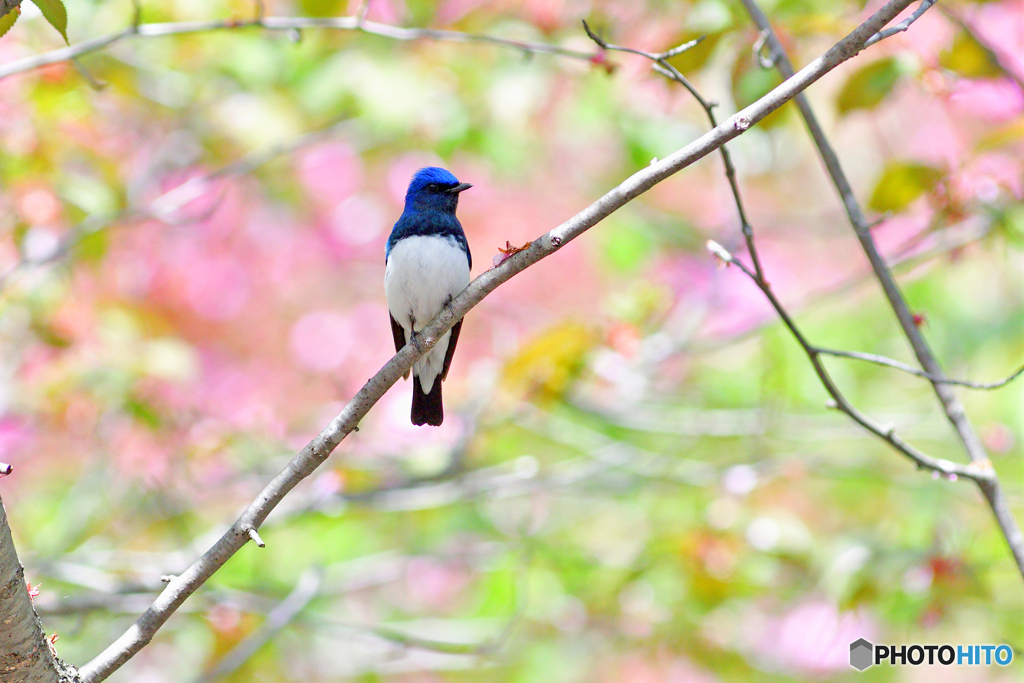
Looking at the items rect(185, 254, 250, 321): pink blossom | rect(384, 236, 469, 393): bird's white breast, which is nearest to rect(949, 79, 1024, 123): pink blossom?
rect(384, 236, 469, 393): bird's white breast

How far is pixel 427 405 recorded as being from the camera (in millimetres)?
3645

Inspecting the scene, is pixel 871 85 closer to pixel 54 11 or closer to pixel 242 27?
pixel 242 27

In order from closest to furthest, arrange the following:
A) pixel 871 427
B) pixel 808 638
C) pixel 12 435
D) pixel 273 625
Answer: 1. pixel 871 427
2. pixel 273 625
3. pixel 12 435
4. pixel 808 638

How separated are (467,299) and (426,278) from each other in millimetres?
1343

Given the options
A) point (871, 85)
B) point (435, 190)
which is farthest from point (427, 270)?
point (871, 85)

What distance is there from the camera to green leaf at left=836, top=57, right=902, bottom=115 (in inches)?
115

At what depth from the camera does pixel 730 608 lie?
4168 millimetres

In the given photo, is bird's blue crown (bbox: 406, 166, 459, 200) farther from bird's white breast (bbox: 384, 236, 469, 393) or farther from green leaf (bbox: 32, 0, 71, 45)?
green leaf (bbox: 32, 0, 71, 45)

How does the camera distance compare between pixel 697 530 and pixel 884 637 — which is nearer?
pixel 697 530

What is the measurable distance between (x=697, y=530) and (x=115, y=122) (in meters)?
4.51

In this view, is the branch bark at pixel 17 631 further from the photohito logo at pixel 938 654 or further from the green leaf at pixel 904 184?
the photohito logo at pixel 938 654

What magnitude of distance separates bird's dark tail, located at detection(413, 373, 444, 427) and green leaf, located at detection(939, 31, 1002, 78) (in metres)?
2.31

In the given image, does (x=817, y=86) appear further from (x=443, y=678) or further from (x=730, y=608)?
(x=443, y=678)

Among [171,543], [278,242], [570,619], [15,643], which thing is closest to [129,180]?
[278,242]
